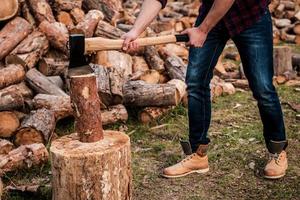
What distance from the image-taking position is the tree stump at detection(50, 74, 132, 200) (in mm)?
2758

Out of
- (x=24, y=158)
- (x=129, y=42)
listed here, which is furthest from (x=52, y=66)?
(x=129, y=42)

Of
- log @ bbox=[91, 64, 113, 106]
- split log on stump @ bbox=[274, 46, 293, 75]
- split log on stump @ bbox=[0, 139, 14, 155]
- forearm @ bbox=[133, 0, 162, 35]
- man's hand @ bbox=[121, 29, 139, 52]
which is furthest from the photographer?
split log on stump @ bbox=[274, 46, 293, 75]

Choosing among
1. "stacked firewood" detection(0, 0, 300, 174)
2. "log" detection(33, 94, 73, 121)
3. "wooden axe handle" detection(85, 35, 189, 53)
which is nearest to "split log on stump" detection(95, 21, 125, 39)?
"stacked firewood" detection(0, 0, 300, 174)

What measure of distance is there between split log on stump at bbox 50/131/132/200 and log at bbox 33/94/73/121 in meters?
1.89

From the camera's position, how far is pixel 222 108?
5.81m

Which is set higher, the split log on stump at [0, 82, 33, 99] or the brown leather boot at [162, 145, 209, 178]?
the split log on stump at [0, 82, 33, 99]

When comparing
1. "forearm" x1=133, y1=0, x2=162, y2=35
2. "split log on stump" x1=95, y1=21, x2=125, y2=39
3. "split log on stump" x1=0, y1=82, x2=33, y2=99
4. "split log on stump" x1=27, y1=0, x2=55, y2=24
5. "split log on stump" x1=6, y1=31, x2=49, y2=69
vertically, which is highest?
"forearm" x1=133, y1=0, x2=162, y2=35

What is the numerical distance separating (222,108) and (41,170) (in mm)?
2762

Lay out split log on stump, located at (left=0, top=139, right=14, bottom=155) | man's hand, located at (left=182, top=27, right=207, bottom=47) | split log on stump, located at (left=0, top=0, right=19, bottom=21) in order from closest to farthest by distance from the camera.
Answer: man's hand, located at (left=182, top=27, right=207, bottom=47) → split log on stump, located at (left=0, top=139, right=14, bottom=155) → split log on stump, located at (left=0, top=0, right=19, bottom=21)

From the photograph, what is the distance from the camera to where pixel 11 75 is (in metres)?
5.05

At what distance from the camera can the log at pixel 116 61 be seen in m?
5.85

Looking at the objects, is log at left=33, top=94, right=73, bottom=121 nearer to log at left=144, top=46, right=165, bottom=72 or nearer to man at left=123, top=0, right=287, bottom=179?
man at left=123, top=0, right=287, bottom=179

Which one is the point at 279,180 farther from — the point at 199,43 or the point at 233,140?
the point at 199,43

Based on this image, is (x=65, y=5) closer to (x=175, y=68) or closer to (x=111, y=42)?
(x=175, y=68)
